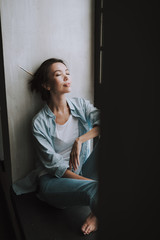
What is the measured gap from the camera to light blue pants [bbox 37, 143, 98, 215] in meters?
1.28

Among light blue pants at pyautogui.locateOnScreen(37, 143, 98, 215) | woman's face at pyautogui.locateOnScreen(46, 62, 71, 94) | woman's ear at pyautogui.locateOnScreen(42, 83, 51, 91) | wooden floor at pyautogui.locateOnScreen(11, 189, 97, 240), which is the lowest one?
wooden floor at pyautogui.locateOnScreen(11, 189, 97, 240)

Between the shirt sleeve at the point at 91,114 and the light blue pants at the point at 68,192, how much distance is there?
0.43 meters

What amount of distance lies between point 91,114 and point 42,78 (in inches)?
16.6

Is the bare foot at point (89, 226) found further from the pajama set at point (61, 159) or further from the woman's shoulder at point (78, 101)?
the woman's shoulder at point (78, 101)

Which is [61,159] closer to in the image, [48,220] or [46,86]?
[48,220]

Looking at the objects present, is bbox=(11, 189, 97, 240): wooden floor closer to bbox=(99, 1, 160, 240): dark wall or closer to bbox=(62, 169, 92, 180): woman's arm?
bbox=(62, 169, 92, 180): woman's arm

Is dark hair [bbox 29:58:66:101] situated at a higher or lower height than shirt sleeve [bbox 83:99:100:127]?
higher

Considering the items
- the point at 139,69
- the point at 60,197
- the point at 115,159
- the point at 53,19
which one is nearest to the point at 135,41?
the point at 139,69

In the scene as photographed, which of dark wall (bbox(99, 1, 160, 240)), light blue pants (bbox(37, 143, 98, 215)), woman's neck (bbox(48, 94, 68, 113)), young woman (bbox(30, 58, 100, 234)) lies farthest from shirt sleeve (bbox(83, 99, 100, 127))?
dark wall (bbox(99, 1, 160, 240))

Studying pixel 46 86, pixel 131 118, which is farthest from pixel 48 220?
pixel 131 118

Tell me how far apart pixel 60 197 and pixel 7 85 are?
32.0 inches

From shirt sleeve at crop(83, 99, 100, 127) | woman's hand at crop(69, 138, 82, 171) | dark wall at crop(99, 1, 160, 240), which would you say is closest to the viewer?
dark wall at crop(99, 1, 160, 240)

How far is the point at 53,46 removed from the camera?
5.47 ft

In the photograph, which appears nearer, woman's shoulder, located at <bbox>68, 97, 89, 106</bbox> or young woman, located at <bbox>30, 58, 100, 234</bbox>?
young woman, located at <bbox>30, 58, 100, 234</bbox>
